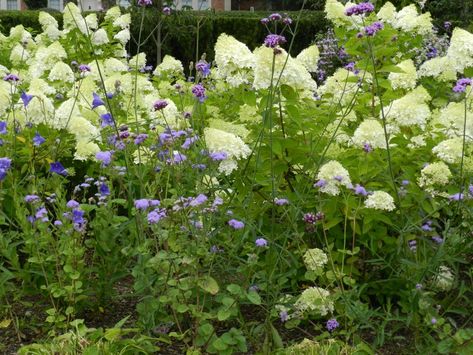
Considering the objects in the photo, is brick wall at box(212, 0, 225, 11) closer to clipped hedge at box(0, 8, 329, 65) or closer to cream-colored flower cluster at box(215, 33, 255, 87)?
clipped hedge at box(0, 8, 329, 65)

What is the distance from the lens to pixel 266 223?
3.03m

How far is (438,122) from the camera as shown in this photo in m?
3.48

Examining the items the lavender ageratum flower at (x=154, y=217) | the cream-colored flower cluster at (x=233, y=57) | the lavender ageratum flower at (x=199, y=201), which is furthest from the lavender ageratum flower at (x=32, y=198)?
the cream-colored flower cluster at (x=233, y=57)

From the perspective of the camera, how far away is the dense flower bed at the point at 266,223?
2.62 m

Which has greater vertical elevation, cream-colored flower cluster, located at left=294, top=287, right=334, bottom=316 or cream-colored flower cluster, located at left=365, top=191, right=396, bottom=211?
cream-colored flower cluster, located at left=365, top=191, right=396, bottom=211

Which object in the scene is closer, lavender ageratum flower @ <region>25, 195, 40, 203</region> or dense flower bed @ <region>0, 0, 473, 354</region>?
dense flower bed @ <region>0, 0, 473, 354</region>

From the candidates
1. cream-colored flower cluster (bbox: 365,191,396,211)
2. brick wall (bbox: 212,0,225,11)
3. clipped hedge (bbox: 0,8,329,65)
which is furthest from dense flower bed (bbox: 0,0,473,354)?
brick wall (bbox: 212,0,225,11)

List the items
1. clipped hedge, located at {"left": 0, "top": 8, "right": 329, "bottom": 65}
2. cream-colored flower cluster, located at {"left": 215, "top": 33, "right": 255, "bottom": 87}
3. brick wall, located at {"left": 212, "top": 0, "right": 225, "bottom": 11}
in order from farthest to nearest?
brick wall, located at {"left": 212, "top": 0, "right": 225, "bottom": 11}, clipped hedge, located at {"left": 0, "top": 8, "right": 329, "bottom": 65}, cream-colored flower cluster, located at {"left": 215, "top": 33, "right": 255, "bottom": 87}

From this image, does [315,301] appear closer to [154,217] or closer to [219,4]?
[154,217]

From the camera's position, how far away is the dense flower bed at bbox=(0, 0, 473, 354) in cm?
262

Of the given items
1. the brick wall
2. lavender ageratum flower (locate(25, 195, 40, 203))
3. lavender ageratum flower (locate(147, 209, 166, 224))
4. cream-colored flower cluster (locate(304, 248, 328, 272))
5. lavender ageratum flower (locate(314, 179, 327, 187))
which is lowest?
the brick wall

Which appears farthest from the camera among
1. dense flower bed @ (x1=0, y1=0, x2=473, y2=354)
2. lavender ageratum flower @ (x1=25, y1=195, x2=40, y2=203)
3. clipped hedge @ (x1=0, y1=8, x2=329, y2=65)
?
clipped hedge @ (x1=0, y1=8, x2=329, y2=65)

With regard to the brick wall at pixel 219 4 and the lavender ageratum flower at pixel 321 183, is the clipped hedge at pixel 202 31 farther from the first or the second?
the brick wall at pixel 219 4

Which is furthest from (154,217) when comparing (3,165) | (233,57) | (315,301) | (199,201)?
(233,57)
